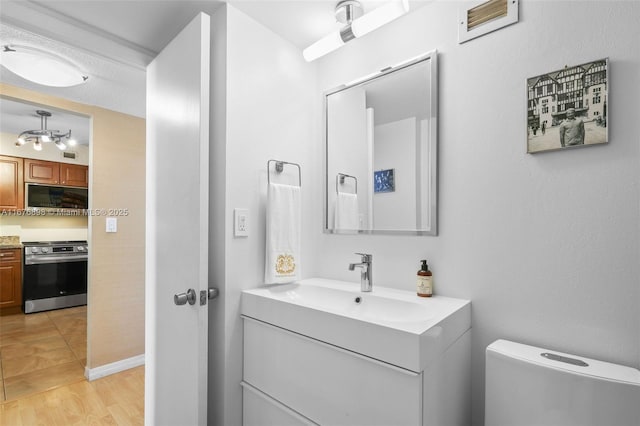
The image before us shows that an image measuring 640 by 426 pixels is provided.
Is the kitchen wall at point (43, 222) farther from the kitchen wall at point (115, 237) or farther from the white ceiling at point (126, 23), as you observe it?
the white ceiling at point (126, 23)

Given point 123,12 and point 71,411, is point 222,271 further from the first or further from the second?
point 71,411

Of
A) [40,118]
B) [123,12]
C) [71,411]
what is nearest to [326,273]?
[123,12]

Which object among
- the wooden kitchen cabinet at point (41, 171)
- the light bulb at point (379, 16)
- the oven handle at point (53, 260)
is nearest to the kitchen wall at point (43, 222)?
the wooden kitchen cabinet at point (41, 171)

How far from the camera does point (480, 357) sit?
4.09ft

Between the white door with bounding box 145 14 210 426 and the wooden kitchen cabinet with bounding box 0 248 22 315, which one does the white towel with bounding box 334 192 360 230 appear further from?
the wooden kitchen cabinet with bounding box 0 248 22 315

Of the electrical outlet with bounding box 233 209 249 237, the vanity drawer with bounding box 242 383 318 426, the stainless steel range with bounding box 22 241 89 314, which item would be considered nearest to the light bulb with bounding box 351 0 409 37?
the electrical outlet with bounding box 233 209 249 237

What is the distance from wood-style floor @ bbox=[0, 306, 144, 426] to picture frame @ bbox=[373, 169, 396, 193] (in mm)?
1974

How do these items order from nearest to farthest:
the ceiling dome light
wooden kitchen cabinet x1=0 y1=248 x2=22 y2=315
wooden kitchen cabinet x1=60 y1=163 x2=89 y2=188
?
the ceiling dome light → wooden kitchen cabinet x1=0 y1=248 x2=22 y2=315 → wooden kitchen cabinet x1=60 y1=163 x2=89 y2=188

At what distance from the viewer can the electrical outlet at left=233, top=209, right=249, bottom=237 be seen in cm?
144

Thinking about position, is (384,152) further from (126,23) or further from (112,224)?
(112,224)

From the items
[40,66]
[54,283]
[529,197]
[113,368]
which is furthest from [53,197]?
[529,197]

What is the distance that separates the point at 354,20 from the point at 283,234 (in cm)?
99

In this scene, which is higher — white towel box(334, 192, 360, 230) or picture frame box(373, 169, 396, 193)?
picture frame box(373, 169, 396, 193)

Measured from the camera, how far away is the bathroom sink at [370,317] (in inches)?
37.3
